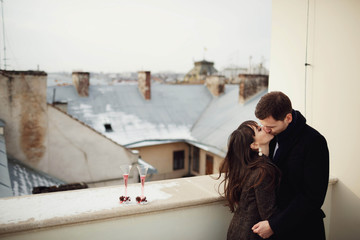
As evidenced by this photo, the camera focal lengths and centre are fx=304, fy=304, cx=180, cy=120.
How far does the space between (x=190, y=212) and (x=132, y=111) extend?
1467cm

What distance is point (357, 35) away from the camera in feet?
8.10

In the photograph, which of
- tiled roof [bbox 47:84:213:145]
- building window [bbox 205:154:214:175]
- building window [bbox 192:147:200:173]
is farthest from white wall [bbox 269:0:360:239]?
building window [bbox 192:147:200:173]

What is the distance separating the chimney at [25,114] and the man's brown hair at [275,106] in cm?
831

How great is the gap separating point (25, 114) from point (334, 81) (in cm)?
835

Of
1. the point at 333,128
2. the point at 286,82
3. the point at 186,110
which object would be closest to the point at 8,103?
the point at 286,82

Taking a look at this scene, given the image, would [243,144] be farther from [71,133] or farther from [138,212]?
[71,133]

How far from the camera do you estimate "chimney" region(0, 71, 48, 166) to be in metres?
8.48

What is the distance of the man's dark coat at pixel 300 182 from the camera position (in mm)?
1738

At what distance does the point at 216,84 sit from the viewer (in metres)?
19.1

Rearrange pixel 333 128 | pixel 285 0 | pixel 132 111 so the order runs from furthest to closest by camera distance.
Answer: pixel 132 111
pixel 285 0
pixel 333 128

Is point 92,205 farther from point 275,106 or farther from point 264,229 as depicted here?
point 275,106

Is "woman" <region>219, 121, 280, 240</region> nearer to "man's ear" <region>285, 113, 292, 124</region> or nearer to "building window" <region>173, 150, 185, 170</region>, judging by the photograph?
"man's ear" <region>285, 113, 292, 124</region>

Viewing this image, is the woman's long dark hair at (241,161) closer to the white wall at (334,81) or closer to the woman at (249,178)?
the woman at (249,178)

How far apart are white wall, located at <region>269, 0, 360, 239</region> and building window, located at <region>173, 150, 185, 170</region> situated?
1269 centimetres
